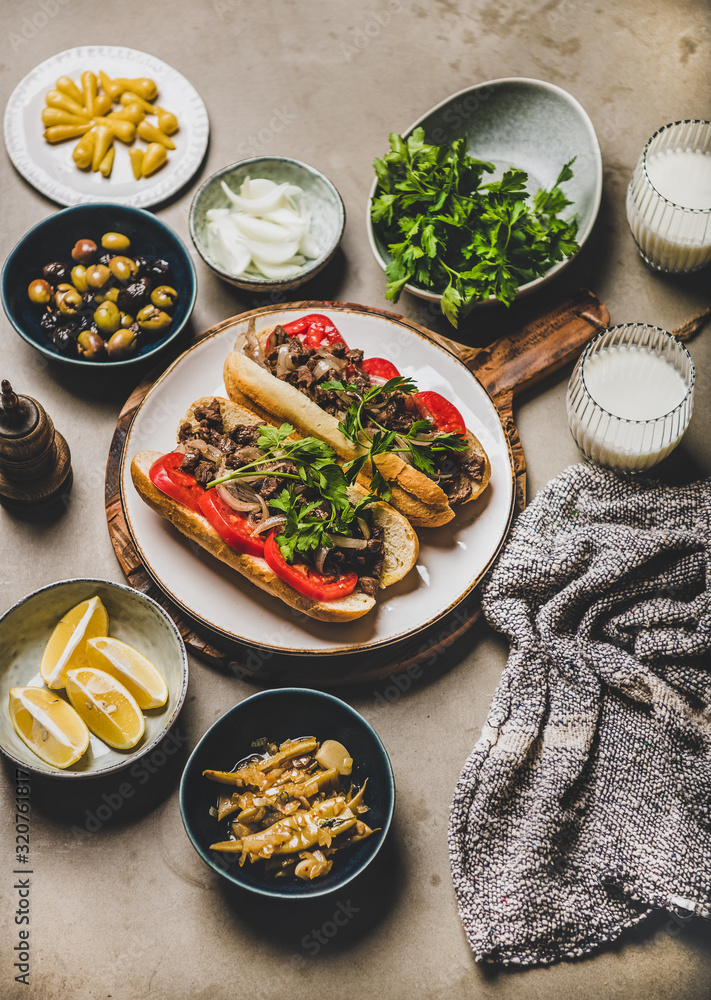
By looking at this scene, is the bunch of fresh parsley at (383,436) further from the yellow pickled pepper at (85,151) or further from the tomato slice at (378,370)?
the yellow pickled pepper at (85,151)

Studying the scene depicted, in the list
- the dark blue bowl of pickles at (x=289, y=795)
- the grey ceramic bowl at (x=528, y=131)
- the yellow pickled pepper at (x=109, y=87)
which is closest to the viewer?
the dark blue bowl of pickles at (x=289, y=795)

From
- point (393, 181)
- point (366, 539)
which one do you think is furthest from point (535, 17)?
point (366, 539)

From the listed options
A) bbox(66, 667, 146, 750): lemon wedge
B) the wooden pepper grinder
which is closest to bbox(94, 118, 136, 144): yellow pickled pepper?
the wooden pepper grinder

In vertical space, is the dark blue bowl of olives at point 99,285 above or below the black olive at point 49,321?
above

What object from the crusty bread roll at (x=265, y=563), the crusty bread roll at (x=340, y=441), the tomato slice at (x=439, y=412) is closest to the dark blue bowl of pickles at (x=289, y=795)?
the crusty bread roll at (x=265, y=563)

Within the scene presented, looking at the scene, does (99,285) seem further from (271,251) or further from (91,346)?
(271,251)

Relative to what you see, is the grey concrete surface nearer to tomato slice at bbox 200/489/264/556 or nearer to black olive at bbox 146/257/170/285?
black olive at bbox 146/257/170/285

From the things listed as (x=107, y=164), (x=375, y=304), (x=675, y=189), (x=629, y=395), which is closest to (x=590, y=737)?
(x=629, y=395)
